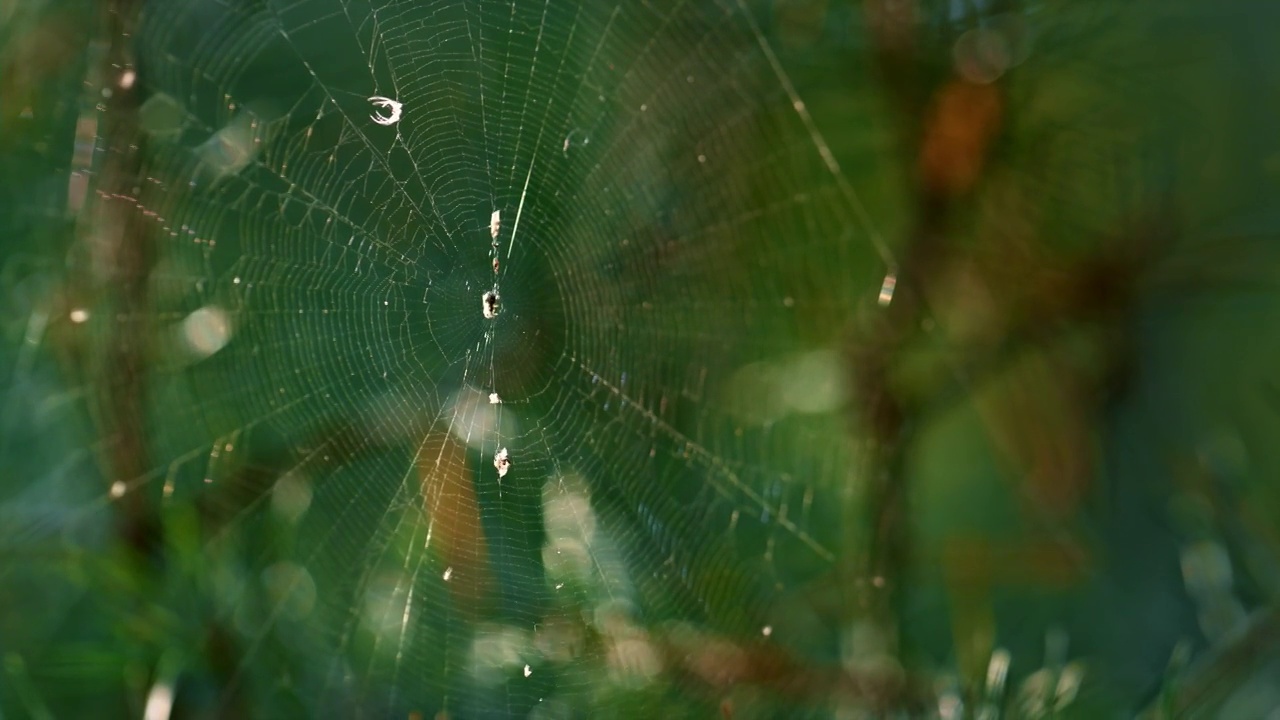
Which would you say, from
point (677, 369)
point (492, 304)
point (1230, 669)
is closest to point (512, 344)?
point (492, 304)

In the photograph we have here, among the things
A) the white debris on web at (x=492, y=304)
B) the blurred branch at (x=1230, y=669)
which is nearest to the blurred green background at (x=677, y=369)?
the blurred branch at (x=1230, y=669)

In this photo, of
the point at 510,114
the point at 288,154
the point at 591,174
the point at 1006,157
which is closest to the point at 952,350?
the point at 1006,157

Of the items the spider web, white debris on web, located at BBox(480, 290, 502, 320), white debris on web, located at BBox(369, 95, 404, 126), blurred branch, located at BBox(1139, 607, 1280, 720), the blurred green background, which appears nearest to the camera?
blurred branch, located at BBox(1139, 607, 1280, 720)

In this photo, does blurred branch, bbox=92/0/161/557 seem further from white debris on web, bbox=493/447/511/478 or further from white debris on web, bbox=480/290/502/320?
white debris on web, bbox=480/290/502/320

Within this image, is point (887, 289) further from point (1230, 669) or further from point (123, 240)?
point (123, 240)

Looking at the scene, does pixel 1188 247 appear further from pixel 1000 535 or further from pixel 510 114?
pixel 510 114

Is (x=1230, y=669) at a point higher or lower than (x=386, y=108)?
lower

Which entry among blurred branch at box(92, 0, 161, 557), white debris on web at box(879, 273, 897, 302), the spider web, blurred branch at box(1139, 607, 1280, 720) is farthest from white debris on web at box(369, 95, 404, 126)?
blurred branch at box(1139, 607, 1280, 720)

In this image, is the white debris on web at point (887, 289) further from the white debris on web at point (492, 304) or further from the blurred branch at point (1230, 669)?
the white debris on web at point (492, 304)
